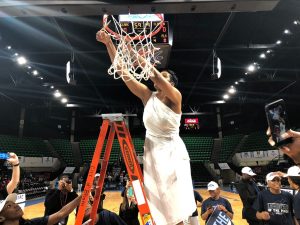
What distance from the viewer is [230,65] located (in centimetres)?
1494

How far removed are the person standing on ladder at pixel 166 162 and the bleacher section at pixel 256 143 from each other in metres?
23.2

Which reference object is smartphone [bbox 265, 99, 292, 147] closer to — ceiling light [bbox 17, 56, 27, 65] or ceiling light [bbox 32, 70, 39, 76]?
ceiling light [bbox 17, 56, 27, 65]

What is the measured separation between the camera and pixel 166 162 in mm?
1788

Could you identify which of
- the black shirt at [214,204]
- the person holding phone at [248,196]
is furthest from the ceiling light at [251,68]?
the black shirt at [214,204]

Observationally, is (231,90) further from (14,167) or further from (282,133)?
(282,133)

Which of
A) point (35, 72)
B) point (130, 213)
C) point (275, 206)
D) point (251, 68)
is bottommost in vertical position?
point (130, 213)

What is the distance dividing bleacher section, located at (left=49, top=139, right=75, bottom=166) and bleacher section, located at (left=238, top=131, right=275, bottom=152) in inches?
635

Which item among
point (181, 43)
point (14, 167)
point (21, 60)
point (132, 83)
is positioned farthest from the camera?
point (21, 60)

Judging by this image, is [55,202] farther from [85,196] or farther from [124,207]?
[85,196]

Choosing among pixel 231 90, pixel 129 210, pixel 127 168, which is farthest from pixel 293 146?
pixel 231 90

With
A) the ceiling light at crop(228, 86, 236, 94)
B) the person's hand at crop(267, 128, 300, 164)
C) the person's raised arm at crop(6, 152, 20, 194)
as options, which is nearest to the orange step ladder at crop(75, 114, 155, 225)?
the person's hand at crop(267, 128, 300, 164)

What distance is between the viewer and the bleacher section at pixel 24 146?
20.6 metres

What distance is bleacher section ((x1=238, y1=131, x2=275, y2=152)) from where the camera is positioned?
920 inches

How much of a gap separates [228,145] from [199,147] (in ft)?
9.14
